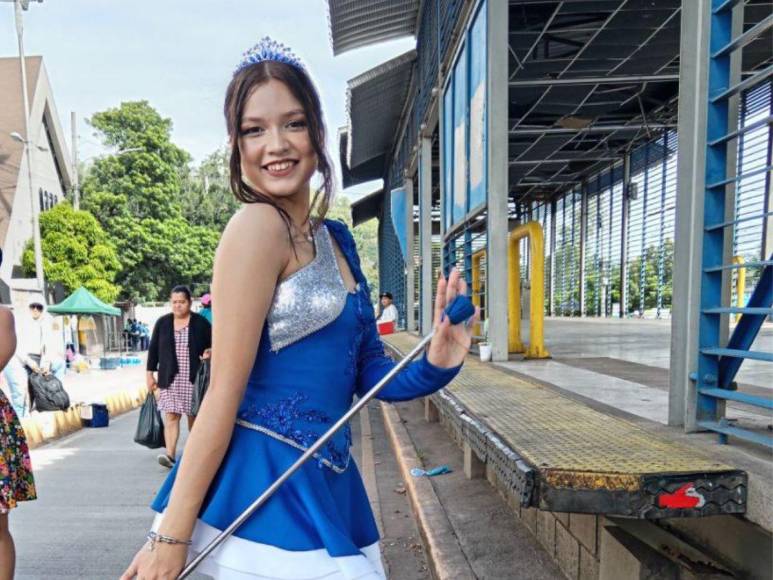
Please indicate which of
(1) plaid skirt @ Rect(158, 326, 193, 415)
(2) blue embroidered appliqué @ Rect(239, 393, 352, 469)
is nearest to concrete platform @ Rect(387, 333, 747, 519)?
(2) blue embroidered appliqué @ Rect(239, 393, 352, 469)

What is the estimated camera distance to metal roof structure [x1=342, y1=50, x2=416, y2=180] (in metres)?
11.6

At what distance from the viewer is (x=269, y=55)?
53.3 inches

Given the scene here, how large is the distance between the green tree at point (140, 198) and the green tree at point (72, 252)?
16.3 ft

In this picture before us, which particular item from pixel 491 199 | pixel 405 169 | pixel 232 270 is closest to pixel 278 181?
pixel 232 270

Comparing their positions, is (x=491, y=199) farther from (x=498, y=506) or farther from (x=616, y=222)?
(x=616, y=222)

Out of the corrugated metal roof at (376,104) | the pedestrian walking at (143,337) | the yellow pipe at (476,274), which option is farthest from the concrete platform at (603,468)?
the pedestrian walking at (143,337)

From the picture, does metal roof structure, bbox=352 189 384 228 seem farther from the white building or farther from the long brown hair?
the long brown hair

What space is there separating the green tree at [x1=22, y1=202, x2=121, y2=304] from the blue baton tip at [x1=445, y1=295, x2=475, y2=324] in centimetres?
2333

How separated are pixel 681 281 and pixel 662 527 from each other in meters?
0.97

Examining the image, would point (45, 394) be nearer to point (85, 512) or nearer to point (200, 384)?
point (200, 384)

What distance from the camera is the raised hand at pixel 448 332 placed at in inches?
53.2

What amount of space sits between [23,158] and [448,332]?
84.7ft

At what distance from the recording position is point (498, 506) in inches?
144

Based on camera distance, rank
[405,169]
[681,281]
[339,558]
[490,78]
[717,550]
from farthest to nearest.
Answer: [405,169], [490,78], [681,281], [717,550], [339,558]
